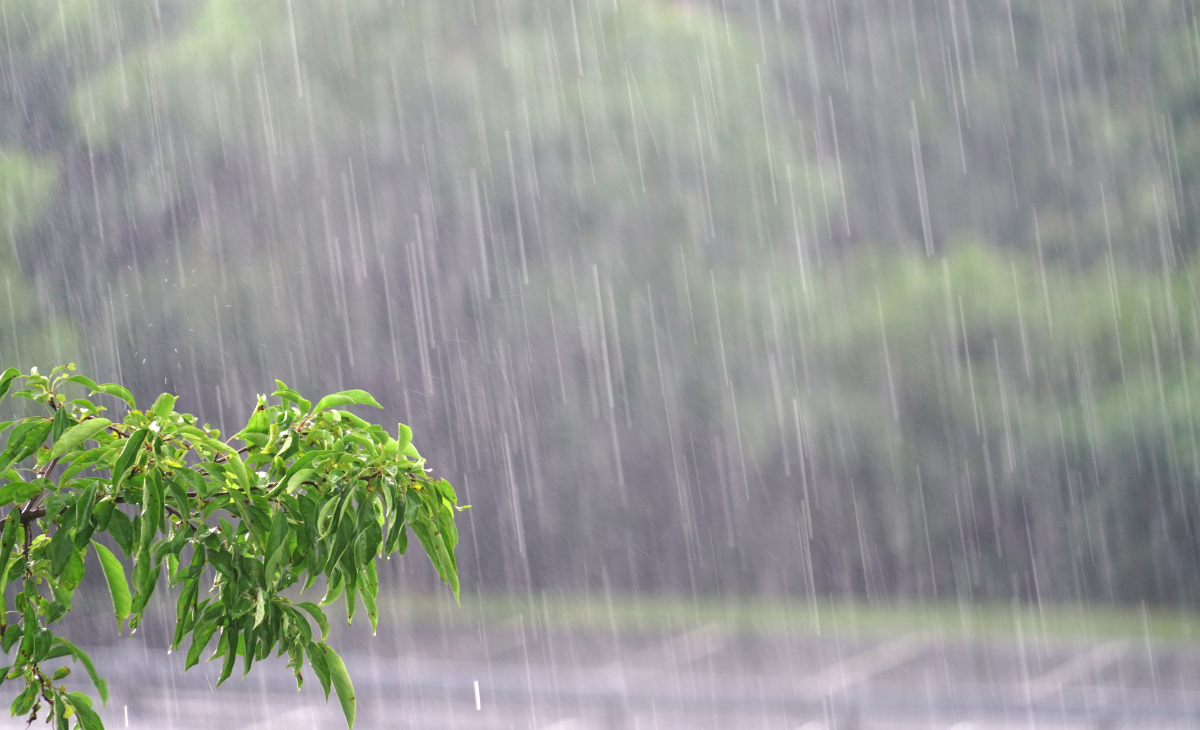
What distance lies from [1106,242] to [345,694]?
11102 mm

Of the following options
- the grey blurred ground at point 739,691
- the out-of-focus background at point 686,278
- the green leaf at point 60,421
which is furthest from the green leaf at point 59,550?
the out-of-focus background at point 686,278

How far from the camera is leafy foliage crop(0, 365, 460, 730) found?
1.33 m

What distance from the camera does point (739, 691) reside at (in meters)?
6.91

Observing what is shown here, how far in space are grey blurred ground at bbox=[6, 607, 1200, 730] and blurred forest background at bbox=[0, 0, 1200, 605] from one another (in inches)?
99.7

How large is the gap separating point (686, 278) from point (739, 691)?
22.2 feet

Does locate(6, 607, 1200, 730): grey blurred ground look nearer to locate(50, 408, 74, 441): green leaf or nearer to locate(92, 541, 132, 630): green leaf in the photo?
locate(92, 541, 132, 630): green leaf

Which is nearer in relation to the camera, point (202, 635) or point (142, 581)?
point (142, 581)

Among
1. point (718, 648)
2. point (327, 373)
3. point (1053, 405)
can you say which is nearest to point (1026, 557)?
point (1053, 405)

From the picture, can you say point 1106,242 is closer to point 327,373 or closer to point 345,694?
point 327,373

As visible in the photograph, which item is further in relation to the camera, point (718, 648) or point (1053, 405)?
point (1053, 405)

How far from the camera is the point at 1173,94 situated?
10.9 metres

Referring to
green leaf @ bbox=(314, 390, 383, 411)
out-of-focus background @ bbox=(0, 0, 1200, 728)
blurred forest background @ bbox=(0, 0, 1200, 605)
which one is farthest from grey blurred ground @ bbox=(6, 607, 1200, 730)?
green leaf @ bbox=(314, 390, 383, 411)

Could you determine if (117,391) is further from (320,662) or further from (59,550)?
(320,662)

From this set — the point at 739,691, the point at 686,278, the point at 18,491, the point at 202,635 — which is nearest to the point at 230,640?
the point at 202,635
